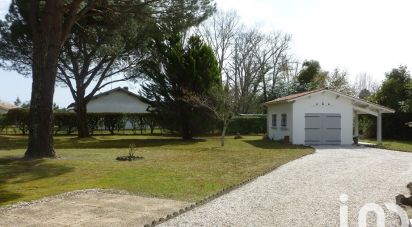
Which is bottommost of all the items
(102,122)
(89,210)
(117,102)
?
(89,210)

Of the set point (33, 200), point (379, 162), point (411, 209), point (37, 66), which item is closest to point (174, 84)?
point (37, 66)

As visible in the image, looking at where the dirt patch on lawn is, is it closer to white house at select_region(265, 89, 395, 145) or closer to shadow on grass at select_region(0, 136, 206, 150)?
shadow on grass at select_region(0, 136, 206, 150)

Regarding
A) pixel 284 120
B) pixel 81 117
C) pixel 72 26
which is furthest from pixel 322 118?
pixel 81 117

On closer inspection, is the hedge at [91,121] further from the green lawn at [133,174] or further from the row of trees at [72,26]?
the green lawn at [133,174]

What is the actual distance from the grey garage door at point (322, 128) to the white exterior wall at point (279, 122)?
1008 mm

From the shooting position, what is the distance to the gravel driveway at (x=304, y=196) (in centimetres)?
759

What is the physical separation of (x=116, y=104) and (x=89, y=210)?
42401 millimetres

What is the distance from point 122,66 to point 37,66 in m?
17.4

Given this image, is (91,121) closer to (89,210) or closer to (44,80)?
(44,80)

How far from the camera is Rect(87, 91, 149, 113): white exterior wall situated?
162 feet

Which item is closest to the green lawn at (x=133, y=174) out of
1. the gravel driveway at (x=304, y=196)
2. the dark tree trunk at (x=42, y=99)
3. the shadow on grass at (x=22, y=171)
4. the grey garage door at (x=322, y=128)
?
the shadow on grass at (x=22, y=171)

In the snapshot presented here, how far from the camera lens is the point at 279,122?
30094 millimetres

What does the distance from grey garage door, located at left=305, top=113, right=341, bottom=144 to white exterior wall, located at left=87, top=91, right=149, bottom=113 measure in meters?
25.9

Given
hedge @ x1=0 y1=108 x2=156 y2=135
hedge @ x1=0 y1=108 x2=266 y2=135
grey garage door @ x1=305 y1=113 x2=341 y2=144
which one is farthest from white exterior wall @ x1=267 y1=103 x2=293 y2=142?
hedge @ x1=0 y1=108 x2=156 y2=135
